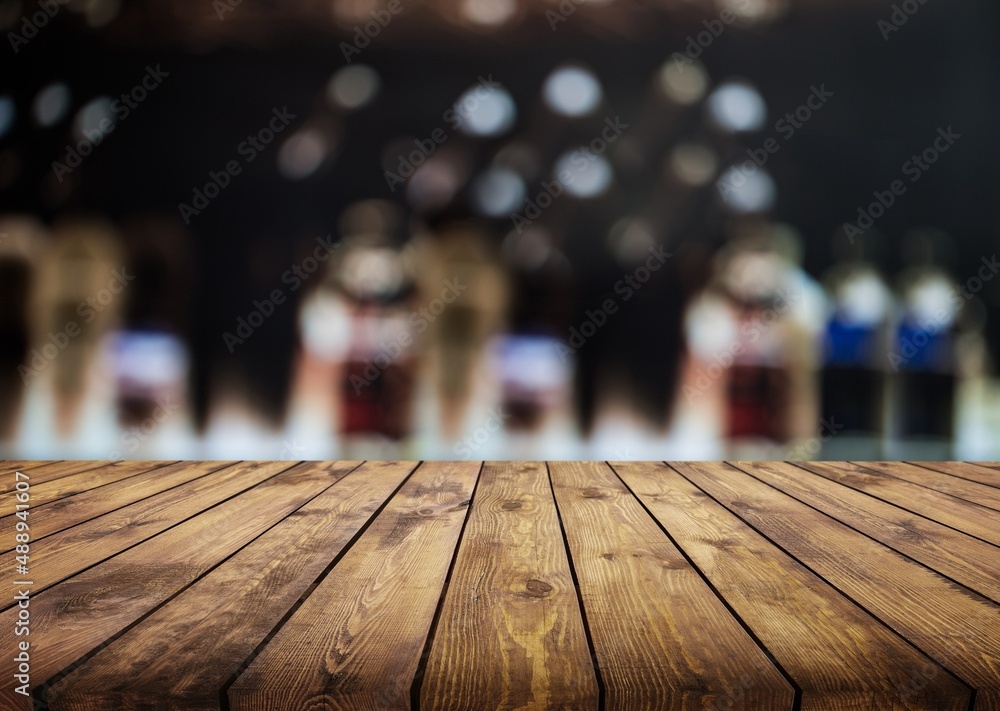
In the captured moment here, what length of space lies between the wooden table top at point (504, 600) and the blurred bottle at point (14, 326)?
2.11 feet

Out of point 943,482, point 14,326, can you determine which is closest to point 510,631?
point 943,482

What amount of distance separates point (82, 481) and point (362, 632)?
1.12 meters

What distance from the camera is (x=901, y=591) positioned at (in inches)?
29.1

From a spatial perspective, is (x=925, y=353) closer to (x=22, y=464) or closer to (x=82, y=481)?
(x=82, y=481)

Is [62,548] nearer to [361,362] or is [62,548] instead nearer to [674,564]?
[674,564]

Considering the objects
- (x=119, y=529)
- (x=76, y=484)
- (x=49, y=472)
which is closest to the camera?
(x=119, y=529)

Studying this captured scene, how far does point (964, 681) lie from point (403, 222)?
151 centimetres

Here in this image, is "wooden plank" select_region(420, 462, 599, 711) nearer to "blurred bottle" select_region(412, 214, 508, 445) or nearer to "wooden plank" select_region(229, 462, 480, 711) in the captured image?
"wooden plank" select_region(229, 462, 480, 711)

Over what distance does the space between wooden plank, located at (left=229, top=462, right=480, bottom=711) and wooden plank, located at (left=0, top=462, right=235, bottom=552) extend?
0.50 metres

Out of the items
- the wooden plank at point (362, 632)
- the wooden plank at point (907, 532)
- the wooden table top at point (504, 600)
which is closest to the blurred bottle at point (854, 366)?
the wooden plank at point (907, 532)

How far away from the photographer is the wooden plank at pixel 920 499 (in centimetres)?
106

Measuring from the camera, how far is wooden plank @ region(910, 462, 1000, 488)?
1500 millimetres

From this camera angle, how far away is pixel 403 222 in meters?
1.76

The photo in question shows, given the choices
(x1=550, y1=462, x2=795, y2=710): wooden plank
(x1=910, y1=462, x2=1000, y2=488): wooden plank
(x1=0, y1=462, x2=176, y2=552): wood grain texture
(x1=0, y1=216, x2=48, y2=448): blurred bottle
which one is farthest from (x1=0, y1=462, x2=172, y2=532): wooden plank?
(x1=910, y1=462, x2=1000, y2=488): wooden plank
